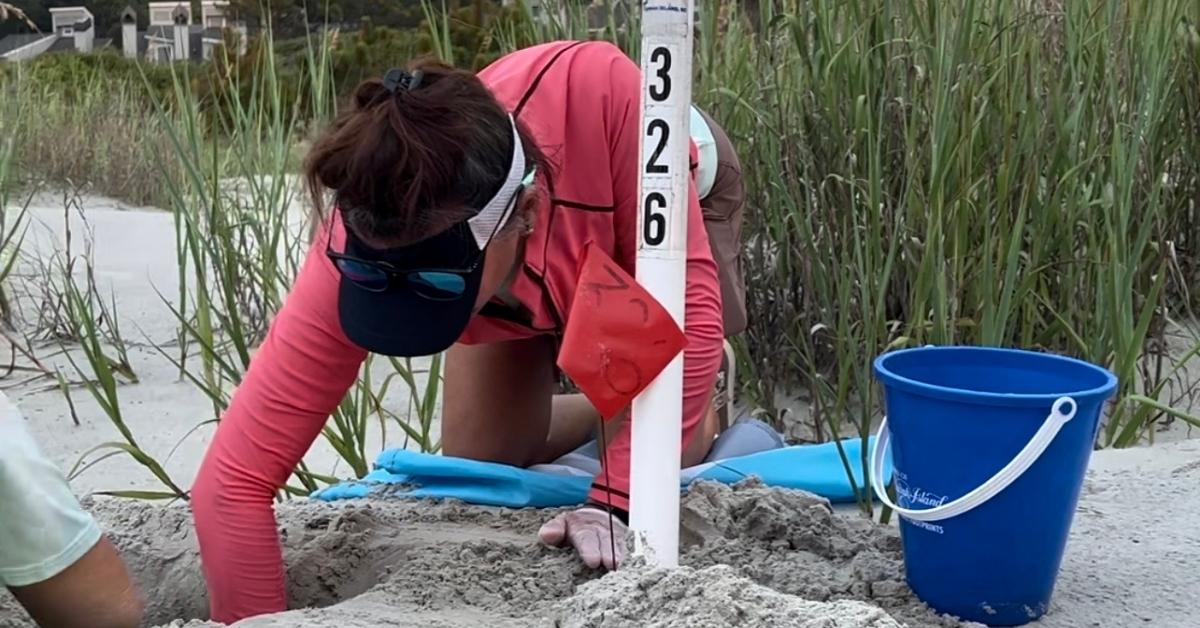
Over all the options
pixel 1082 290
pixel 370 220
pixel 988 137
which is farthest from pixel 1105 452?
pixel 370 220

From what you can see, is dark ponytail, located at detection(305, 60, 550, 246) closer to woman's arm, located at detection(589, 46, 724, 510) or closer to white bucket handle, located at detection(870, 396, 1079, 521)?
woman's arm, located at detection(589, 46, 724, 510)

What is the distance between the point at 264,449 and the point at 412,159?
0.53m

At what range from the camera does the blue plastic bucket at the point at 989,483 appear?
1.57 metres

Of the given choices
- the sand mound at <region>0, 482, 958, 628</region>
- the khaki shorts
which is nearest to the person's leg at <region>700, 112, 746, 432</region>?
the khaki shorts

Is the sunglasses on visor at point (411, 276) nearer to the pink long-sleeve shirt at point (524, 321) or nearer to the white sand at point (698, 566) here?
the pink long-sleeve shirt at point (524, 321)

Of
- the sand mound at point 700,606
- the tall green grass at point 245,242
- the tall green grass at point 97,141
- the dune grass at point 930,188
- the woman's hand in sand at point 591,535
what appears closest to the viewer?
the sand mound at point 700,606

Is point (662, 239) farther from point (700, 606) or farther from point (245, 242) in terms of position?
point (245, 242)

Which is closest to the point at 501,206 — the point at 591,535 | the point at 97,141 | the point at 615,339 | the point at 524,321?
the point at 615,339

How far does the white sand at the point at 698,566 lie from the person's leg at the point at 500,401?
31 centimetres

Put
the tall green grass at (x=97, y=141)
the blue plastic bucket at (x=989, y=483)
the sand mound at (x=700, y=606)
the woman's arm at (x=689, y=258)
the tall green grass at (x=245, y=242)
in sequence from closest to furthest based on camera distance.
Answer: the sand mound at (x=700, y=606)
the blue plastic bucket at (x=989, y=483)
the woman's arm at (x=689, y=258)
the tall green grass at (x=245, y=242)
the tall green grass at (x=97, y=141)

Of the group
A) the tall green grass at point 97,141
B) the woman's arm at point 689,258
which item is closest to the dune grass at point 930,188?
the woman's arm at point 689,258

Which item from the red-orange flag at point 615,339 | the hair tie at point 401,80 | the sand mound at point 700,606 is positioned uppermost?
the hair tie at point 401,80

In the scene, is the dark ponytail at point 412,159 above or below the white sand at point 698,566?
above

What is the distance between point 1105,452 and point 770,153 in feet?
2.98
